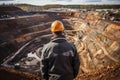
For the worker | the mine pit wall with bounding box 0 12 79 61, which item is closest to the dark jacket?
the worker

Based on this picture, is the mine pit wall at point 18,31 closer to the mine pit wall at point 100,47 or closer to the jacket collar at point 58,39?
the mine pit wall at point 100,47

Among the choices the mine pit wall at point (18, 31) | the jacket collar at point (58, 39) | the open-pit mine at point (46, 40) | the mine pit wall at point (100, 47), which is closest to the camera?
A: the jacket collar at point (58, 39)

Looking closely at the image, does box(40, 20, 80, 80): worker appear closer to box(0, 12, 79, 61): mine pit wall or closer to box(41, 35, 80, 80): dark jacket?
box(41, 35, 80, 80): dark jacket

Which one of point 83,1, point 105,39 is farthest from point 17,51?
point 83,1

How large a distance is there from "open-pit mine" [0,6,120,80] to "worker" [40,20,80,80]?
13.8ft

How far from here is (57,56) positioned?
8.25 ft

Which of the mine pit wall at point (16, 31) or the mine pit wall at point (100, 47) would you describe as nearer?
the mine pit wall at point (100, 47)

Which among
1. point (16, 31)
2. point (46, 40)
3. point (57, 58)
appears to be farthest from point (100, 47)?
point (57, 58)

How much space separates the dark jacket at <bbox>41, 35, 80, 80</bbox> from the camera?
248 centimetres

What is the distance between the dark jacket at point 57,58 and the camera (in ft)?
8.14

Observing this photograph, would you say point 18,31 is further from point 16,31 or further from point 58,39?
point 58,39

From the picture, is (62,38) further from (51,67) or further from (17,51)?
(17,51)

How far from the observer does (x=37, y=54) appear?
12.6 metres

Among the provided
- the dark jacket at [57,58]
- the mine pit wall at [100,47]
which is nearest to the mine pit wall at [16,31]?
the mine pit wall at [100,47]
